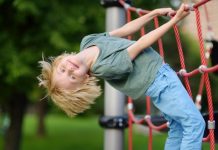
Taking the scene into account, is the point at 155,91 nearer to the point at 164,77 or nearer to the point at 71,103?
the point at 164,77

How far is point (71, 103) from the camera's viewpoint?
7.20 feet

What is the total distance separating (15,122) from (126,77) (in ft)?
14.0

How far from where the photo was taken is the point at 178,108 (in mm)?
2049

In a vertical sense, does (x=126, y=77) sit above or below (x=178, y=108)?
above

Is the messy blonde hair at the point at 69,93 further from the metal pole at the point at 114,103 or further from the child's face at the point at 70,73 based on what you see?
the metal pole at the point at 114,103

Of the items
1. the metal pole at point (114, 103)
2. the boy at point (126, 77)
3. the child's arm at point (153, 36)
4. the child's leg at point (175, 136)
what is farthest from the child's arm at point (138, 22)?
the metal pole at point (114, 103)

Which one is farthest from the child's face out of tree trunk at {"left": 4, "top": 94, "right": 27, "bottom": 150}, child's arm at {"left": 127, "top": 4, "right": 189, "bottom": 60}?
tree trunk at {"left": 4, "top": 94, "right": 27, "bottom": 150}

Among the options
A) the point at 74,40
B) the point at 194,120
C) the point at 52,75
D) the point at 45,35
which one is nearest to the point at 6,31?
the point at 45,35

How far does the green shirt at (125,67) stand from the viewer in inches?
83.6

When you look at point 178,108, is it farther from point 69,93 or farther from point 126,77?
point 69,93

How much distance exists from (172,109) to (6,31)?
361 cm

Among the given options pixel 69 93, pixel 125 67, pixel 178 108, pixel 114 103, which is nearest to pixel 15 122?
pixel 114 103

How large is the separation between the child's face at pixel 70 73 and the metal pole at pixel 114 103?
1.17 metres

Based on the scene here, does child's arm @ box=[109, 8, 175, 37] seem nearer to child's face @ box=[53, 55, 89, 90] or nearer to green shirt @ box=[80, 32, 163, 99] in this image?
green shirt @ box=[80, 32, 163, 99]
